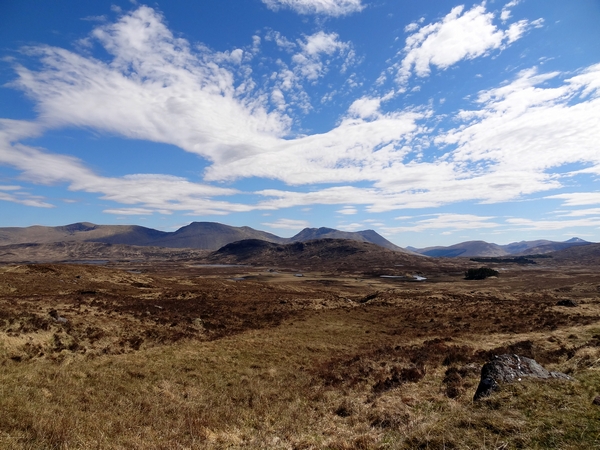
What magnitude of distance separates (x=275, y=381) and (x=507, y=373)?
11.2m

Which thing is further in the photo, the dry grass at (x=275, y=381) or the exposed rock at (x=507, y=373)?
the exposed rock at (x=507, y=373)

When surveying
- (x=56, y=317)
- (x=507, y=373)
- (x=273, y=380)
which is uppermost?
(x=507, y=373)

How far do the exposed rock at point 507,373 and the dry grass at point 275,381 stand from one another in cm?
59

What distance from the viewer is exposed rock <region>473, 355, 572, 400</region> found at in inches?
449

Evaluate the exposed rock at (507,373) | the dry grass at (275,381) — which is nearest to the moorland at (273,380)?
the dry grass at (275,381)

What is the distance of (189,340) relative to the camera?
24875 mm

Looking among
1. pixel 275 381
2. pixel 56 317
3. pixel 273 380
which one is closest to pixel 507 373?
pixel 275 381

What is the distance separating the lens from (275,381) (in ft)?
57.0

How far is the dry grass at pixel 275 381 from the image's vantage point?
29.1 feet

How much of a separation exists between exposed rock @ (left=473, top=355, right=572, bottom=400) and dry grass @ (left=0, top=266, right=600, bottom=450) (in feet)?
1.94

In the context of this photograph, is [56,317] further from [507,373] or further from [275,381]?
[507,373]

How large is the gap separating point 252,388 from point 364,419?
6652mm

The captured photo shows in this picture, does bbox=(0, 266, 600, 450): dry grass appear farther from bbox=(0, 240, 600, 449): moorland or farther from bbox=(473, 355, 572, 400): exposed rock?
bbox=(473, 355, 572, 400): exposed rock

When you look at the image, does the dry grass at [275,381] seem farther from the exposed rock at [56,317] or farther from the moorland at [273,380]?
the exposed rock at [56,317]
